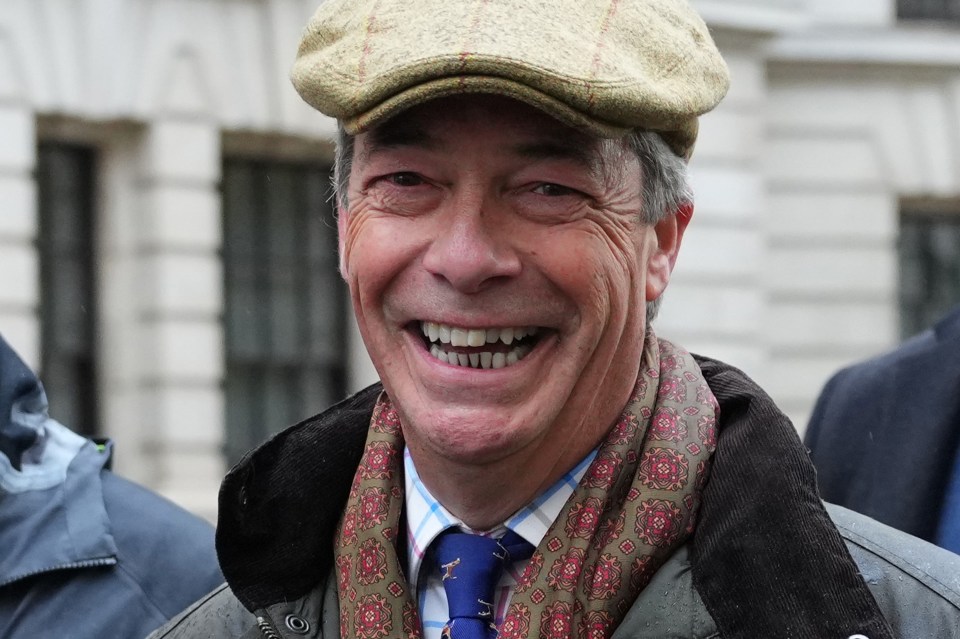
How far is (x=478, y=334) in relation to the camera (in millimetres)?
2432

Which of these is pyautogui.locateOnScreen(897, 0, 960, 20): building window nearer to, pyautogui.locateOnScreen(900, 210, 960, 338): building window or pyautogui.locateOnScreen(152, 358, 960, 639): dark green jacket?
pyautogui.locateOnScreen(900, 210, 960, 338): building window

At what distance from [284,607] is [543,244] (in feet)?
2.20

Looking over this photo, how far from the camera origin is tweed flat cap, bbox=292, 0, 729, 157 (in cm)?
229

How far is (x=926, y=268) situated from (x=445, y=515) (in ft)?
39.0

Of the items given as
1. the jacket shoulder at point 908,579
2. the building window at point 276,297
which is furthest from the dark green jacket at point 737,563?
the building window at point 276,297

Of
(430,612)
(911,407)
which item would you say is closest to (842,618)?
(430,612)

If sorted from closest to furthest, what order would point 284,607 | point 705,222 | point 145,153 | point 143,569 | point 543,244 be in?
point 543,244, point 284,607, point 143,569, point 145,153, point 705,222

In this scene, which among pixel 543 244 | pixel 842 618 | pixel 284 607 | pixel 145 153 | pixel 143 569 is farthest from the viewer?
pixel 145 153

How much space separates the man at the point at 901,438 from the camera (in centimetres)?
325

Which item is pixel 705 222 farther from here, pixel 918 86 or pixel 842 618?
pixel 842 618

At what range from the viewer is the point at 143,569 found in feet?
10.5

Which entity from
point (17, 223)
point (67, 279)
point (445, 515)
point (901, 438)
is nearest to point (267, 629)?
point (445, 515)

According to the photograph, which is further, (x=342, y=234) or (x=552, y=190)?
(x=342, y=234)

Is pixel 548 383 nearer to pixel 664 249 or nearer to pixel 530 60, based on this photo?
pixel 664 249
